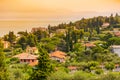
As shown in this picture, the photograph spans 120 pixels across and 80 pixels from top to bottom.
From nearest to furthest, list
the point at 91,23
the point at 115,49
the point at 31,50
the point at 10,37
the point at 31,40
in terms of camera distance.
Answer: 1. the point at 115,49
2. the point at 31,50
3. the point at 31,40
4. the point at 10,37
5. the point at 91,23

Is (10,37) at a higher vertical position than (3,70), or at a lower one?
higher

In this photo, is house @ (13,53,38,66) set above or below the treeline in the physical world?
below

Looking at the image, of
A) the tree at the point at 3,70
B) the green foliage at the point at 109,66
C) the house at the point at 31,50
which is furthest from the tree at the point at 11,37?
the tree at the point at 3,70

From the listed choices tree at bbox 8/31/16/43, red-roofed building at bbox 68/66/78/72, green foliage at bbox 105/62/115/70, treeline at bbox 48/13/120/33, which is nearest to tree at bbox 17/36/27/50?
tree at bbox 8/31/16/43

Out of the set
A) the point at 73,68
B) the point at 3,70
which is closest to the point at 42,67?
the point at 3,70

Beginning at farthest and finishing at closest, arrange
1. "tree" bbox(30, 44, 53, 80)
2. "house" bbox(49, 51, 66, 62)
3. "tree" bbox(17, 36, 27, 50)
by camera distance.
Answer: "tree" bbox(17, 36, 27, 50) < "house" bbox(49, 51, 66, 62) < "tree" bbox(30, 44, 53, 80)

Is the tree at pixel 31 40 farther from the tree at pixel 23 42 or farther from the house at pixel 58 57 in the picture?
the house at pixel 58 57

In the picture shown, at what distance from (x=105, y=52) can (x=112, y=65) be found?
319cm

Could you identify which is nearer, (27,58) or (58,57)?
(58,57)

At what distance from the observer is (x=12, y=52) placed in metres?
23.1

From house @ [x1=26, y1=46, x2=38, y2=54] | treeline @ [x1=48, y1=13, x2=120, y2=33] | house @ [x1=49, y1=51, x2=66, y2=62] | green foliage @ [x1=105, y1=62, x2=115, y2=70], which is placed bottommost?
green foliage @ [x1=105, y1=62, x2=115, y2=70]

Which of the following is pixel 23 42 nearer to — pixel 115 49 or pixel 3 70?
pixel 115 49

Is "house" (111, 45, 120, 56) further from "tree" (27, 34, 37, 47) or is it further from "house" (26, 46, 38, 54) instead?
"tree" (27, 34, 37, 47)

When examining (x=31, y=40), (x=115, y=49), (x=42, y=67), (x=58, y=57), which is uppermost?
(x=31, y=40)
